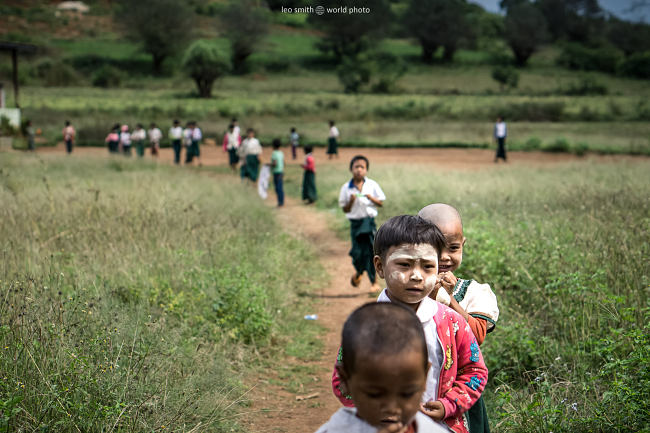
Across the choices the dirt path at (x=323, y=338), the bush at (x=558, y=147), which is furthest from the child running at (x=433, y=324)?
the bush at (x=558, y=147)

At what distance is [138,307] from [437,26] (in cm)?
8674

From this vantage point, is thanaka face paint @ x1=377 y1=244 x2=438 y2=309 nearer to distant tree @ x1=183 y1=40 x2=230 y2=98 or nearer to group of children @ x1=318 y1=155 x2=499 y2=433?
group of children @ x1=318 y1=155 x2=499 y2=433

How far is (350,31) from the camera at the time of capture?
85.4m

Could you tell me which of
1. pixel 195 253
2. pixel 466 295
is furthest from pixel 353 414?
pixel 195 253

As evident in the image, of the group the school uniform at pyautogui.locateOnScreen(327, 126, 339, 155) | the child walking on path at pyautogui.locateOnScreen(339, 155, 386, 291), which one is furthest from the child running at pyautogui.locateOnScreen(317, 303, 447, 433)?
the school uniform at pyautogui.locateOnScreen(327, 126, 339, 155)

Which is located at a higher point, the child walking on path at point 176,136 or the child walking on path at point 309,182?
the child walking on path at point 176,136

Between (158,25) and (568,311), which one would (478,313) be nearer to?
(568,311)

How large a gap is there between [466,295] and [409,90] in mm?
→ 60246

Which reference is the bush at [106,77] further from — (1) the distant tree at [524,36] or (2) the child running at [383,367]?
(2) the child running at [383,367]

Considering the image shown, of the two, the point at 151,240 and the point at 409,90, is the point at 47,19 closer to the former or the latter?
the point at 409,90

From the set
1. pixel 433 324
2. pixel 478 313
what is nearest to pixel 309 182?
pixel 478 313

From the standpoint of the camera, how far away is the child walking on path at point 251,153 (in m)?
16.2

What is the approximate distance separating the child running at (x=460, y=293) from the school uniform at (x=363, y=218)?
4339 mm

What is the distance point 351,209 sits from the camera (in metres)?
7.94
